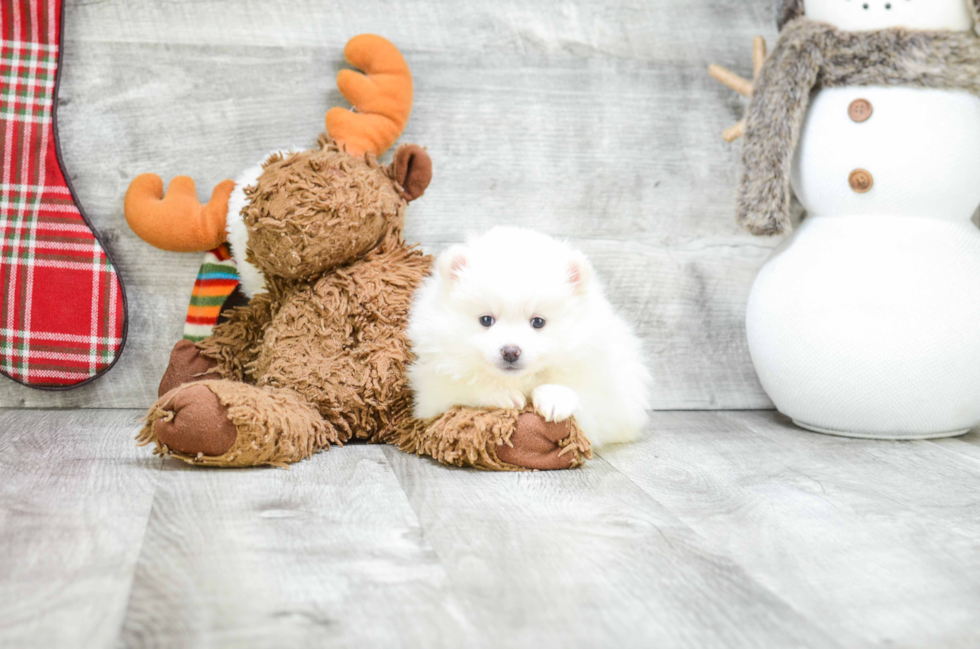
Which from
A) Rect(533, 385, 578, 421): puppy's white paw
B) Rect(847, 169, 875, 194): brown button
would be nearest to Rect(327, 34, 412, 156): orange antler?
Rect(533, 385, 578, 421): puppy's white paw

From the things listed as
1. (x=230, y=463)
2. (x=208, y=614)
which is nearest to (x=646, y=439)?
(x=230, y=463)

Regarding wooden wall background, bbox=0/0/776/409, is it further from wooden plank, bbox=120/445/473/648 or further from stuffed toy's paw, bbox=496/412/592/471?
wooden plank, bbox=120/445/473/648

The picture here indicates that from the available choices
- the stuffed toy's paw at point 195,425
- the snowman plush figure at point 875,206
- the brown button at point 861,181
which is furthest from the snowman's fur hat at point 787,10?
the stuffed toy's paw at point 195,425

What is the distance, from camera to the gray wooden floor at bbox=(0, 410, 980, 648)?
0.68 metres

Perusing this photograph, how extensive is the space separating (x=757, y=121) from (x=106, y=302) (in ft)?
3.83

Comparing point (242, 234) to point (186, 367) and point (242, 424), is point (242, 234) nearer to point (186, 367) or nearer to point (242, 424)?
point (186, 367)

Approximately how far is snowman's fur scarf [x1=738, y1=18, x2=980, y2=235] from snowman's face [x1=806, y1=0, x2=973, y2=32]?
0.07 feet

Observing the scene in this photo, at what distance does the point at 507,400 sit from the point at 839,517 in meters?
0.45

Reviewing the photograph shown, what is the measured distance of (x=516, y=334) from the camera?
3.72ft

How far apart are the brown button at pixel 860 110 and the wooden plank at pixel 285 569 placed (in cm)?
96

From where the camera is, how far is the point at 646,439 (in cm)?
140

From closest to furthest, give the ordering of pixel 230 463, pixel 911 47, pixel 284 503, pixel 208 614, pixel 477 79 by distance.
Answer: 1. pixel 208 614
2. pixel 284 503
3. pixel 230 463
4. pixel 911 47
5. pixel 477 79

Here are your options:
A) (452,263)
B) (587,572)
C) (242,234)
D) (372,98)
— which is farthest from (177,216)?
(587,572)

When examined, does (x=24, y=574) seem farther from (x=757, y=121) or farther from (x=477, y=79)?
(x=757, y=121)
